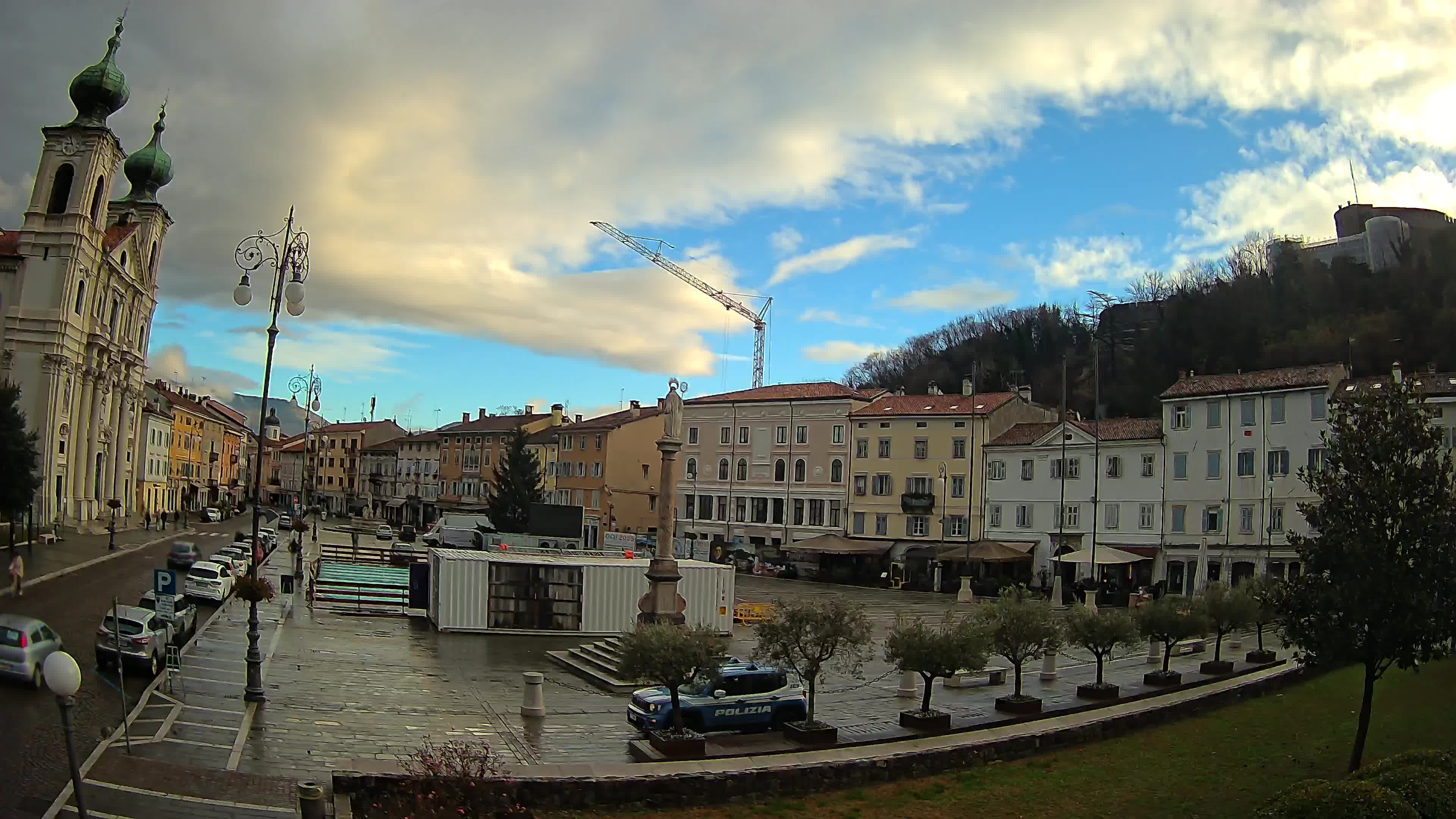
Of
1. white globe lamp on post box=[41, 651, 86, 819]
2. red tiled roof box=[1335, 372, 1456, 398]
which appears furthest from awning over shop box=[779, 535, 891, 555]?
white globe lamp on post box=[41, 651, 86, 819]

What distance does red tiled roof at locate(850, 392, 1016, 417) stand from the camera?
63.7 meters

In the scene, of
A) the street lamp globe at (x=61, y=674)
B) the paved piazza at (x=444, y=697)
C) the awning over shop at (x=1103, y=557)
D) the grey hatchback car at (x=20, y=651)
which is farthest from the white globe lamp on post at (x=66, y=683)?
the awning over shop at (x=1103, y=557)

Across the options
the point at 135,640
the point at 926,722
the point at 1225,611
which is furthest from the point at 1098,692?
the point at 135,640

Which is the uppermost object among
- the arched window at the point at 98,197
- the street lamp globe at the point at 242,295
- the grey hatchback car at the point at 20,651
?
the arched window at the point at 98,197

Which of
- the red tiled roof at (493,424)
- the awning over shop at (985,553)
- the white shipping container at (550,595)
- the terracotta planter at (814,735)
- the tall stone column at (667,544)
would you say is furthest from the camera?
the red tiled roof at (493,424)

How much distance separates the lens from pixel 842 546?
6425 centimetres

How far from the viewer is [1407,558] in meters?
16.8

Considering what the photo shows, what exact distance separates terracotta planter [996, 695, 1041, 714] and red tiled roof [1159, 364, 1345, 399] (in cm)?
3399

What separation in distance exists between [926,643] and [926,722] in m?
1.59

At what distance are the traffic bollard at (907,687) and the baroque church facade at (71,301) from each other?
51.3m

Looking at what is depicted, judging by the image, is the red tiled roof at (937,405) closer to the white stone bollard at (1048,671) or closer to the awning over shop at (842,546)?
the awning over shop at (842,546)

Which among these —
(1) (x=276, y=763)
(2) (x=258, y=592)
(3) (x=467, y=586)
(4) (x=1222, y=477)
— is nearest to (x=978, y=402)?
(4) (x=1222, y=477)

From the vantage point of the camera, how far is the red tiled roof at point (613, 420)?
82.6 meters

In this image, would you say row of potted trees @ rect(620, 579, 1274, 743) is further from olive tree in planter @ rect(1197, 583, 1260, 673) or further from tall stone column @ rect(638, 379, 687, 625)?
tall stone column @ rect(638, 379, 687, 625)
